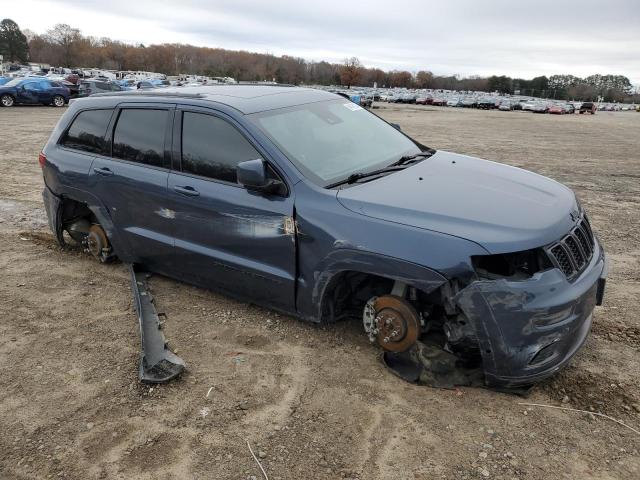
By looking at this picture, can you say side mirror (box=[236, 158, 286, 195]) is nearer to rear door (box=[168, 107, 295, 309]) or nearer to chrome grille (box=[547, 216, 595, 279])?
rear door (box=[168, 107, 295, 309])

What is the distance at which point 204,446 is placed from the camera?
9.12 ft

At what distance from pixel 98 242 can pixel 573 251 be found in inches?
165

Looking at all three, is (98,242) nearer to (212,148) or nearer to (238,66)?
(212,148)

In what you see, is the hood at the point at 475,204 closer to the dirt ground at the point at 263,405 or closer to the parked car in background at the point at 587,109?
the dirt ground at the point at 263,405

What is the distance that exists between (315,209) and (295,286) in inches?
23.1

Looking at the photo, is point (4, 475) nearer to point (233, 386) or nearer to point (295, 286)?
point (233, 386)

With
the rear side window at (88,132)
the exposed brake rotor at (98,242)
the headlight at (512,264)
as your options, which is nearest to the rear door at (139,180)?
the rear side window at (88,132)

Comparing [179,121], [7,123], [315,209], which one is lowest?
[7,123]

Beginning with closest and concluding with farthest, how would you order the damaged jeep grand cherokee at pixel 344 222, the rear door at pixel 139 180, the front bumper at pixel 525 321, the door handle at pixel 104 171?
the front bumper at pixel 525 321, the damaged jeep grand cherokee at pixel 344 222, the rear door at pixel 139 180, the door handle at pixel 104 171

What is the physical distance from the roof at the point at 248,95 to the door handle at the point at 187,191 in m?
0.69

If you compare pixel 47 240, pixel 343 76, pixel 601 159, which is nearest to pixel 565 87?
pixel 343 76

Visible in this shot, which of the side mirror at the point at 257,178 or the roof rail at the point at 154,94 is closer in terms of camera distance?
the side mirror at the point at 257,178

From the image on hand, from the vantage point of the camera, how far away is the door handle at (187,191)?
3969mm

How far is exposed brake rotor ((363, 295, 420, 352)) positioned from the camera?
3.25m
